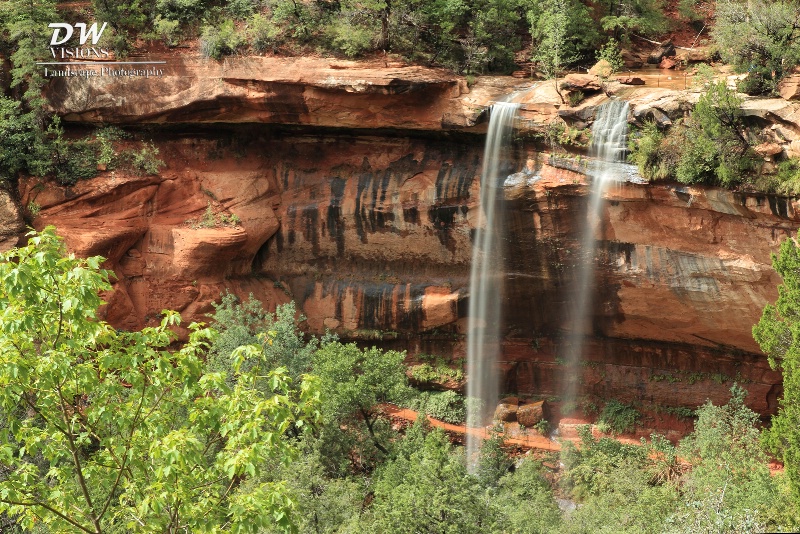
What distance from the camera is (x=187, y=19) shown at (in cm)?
2502

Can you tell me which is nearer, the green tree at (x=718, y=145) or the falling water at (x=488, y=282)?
the green tree at (x=718, y=145)

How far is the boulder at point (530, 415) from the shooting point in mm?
24422

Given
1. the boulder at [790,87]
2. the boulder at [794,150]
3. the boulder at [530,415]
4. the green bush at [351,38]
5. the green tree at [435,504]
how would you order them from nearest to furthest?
the green tree at [435,504]
the boulder at [794,150]
the boulder at [790,87]
the green bush at [351,38]
the boulder at [530,415]

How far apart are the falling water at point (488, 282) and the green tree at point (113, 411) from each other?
14.0 m

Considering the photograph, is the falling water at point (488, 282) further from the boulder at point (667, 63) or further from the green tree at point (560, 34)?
the boulder at point (667, 63)

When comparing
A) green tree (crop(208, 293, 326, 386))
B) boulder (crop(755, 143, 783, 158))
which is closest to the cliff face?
boulder (crop(755, 143, 783, 158))

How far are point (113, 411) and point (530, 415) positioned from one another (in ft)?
56.8

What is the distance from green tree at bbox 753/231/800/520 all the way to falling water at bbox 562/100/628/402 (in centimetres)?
562

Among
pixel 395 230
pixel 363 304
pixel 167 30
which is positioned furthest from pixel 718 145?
pixel 167 30

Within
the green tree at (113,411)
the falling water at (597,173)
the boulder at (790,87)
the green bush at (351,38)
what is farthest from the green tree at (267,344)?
the boulder at (790,87)

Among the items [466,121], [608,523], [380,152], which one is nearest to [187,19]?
[380,152]

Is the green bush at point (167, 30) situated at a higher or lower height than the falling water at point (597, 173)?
higher

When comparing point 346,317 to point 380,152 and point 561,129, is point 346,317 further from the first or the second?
point 561,129

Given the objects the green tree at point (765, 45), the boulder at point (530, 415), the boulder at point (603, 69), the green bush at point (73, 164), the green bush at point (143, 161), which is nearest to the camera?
the green tree at point (765, 45)
